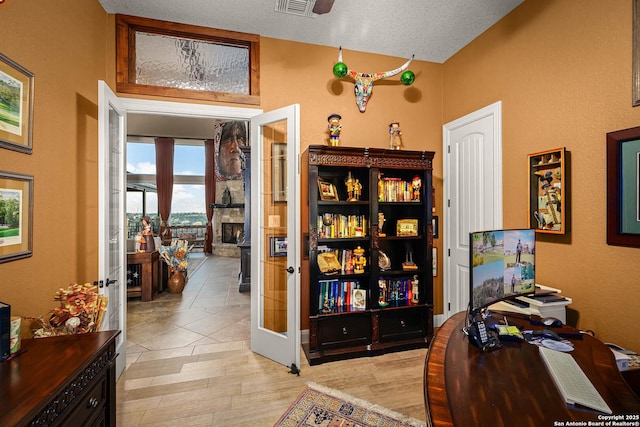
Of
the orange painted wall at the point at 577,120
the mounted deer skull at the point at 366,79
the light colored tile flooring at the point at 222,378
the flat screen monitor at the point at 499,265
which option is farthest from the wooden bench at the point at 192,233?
the flat screen monitor at the point at 499,265

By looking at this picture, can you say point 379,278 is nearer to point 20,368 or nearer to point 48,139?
point 20,368

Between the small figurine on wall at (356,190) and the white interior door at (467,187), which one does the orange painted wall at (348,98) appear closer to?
the white interior door at (467,187)

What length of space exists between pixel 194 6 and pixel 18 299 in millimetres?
2602

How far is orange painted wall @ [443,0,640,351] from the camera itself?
178 centimetres

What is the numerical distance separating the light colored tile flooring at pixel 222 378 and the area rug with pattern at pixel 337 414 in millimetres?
72

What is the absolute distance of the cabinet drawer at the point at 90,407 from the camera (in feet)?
3.73

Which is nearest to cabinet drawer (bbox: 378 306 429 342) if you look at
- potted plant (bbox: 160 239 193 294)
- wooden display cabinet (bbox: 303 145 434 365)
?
wooden display cabinet (bbox: 303 145 434 365)

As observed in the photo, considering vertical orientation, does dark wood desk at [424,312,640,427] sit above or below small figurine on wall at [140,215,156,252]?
below

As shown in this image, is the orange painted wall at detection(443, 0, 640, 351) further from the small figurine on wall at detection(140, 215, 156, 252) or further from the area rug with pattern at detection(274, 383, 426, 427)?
the small figurine on wall at detection(140, 215, 156, 252)

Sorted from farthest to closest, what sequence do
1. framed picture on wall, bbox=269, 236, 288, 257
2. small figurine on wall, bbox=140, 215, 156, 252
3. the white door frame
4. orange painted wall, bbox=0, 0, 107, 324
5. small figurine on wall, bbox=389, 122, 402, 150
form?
small figurine on wall, bbox=140, 215, 156, 252, small figurine on wall, bbox=389, 122, 402, 150, framed picture on wall, bbox=269, 236, 288, 257, the white door frame, orange painted wall, bbox=0, 0, 107, 324

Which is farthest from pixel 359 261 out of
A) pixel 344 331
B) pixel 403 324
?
pixel 403 324

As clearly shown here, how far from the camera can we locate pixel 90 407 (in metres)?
1.25

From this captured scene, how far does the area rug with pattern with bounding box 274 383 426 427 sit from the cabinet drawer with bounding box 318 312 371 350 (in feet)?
1.87

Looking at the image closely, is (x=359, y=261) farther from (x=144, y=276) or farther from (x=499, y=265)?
(x=144, y=276)
